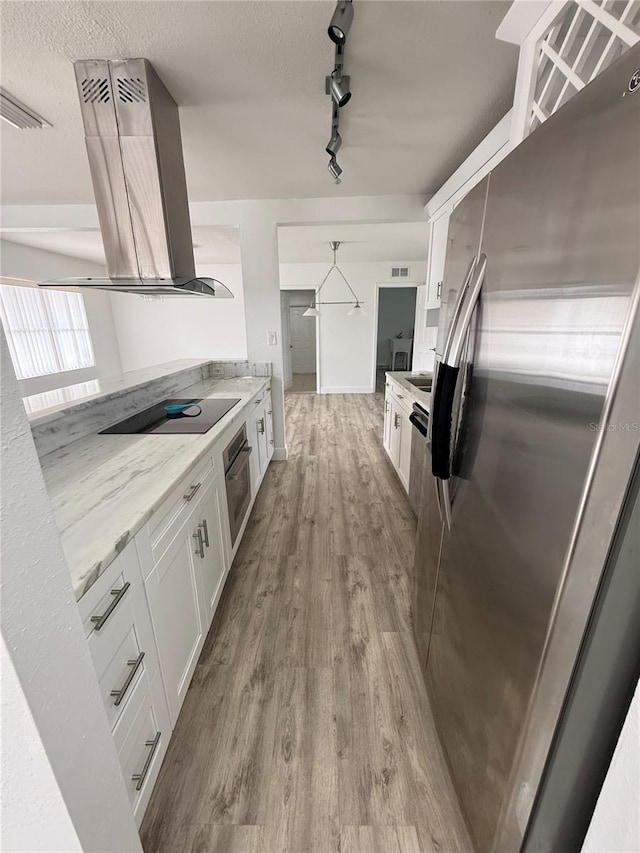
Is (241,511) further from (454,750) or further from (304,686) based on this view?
(454,750)

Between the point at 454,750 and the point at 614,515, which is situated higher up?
the point at 614,515

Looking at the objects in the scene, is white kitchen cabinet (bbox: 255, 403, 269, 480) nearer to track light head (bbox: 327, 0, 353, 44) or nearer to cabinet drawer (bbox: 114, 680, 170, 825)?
cabinet drawer (bbox: 114, 680, 170, 825)

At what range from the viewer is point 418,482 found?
232 cm

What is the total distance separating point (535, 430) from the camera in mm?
672

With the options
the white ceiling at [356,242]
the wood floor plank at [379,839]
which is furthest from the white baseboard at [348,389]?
the wood floor plank at [379,839]

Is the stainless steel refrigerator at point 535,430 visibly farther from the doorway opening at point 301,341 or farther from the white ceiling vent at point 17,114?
the doorway opening at point 301,341

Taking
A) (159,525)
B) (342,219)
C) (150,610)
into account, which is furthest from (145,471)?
(342,219)

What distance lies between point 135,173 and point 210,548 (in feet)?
6.17

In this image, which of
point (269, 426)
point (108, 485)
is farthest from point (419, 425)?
point (269, 426)

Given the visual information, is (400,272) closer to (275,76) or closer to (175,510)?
(275,76)

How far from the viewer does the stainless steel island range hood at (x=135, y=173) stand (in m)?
1.54

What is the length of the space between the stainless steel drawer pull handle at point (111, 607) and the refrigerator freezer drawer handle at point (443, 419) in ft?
3.03

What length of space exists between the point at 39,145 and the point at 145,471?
2397 mm

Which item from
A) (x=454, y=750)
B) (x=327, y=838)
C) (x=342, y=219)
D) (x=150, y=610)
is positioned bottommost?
(x=327, y=838)
